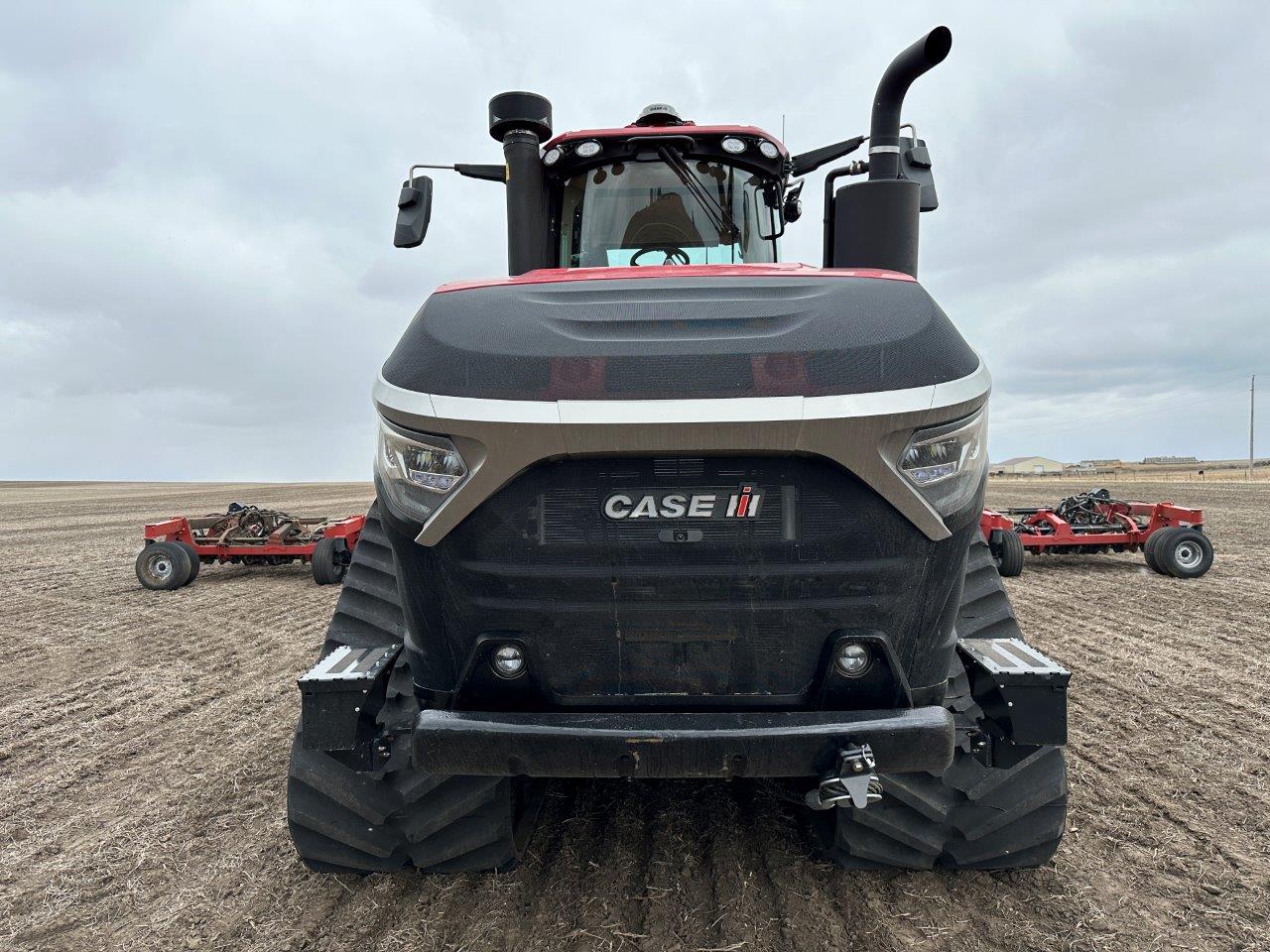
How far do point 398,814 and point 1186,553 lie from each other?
30.3 ft

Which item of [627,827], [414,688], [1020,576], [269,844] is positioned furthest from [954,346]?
[1020,576]

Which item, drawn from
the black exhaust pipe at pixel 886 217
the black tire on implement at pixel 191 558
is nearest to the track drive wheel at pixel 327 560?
the black tire on implement at pixel 191 558

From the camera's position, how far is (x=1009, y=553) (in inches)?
330

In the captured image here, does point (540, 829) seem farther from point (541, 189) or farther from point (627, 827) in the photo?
point (541, 189)

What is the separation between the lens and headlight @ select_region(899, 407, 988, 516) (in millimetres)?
1928

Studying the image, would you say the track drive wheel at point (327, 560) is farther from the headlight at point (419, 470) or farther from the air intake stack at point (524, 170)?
the headlight at point (419, 470)

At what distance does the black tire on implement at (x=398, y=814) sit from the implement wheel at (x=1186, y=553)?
28.6 feet

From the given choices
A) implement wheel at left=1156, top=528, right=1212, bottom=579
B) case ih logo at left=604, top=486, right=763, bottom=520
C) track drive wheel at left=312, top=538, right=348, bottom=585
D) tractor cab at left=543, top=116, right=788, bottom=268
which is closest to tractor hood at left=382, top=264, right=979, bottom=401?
case ih logo at left=604, top=486, right=763, bottom=520

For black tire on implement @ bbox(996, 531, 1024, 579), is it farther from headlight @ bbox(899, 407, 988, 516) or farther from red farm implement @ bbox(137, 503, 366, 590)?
headlight @ bbox(899, 407, 988, 516)

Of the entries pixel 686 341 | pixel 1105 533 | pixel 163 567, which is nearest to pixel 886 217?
pixel 686 341

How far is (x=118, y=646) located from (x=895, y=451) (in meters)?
6.63

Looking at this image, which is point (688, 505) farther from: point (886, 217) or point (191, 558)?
point (191, 558)

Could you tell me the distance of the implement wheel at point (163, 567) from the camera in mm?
8688

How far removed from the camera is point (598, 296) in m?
2.07
